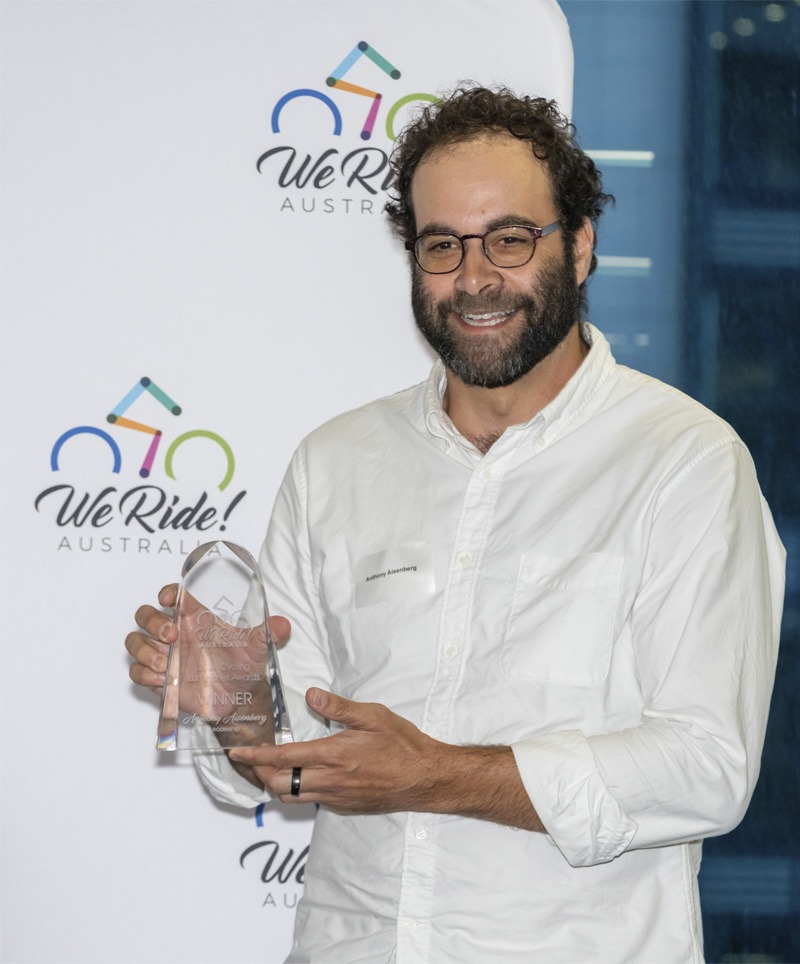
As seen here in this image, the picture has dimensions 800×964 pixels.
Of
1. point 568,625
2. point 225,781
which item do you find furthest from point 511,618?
point 225,781

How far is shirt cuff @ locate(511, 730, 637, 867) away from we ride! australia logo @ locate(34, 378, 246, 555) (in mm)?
1128

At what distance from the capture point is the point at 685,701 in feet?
5.65

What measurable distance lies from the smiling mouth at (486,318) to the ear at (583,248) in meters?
0.23

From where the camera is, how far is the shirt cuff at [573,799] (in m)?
1.67

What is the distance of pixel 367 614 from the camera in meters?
2.06

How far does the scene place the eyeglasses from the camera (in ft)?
6.87

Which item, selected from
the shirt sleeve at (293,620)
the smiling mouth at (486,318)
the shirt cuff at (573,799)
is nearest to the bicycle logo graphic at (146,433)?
the shirt sleeve at (293,620)

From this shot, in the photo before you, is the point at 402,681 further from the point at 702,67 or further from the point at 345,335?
the point at 702,67

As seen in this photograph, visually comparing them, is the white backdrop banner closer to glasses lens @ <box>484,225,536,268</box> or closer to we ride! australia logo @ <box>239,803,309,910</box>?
we ride! australia logo @ <box>239,803,309,910</box>

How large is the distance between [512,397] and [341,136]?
2.71ft

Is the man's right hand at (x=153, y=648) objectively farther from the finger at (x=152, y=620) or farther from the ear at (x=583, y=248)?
the ear at (x=583, y=248)

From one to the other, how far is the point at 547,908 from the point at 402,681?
0.42m

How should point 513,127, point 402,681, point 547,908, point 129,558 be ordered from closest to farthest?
point 547,908, point 402,681, point 513,127, point 129,558

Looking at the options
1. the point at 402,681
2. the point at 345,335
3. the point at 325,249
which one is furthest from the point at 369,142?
the point at 402,681
